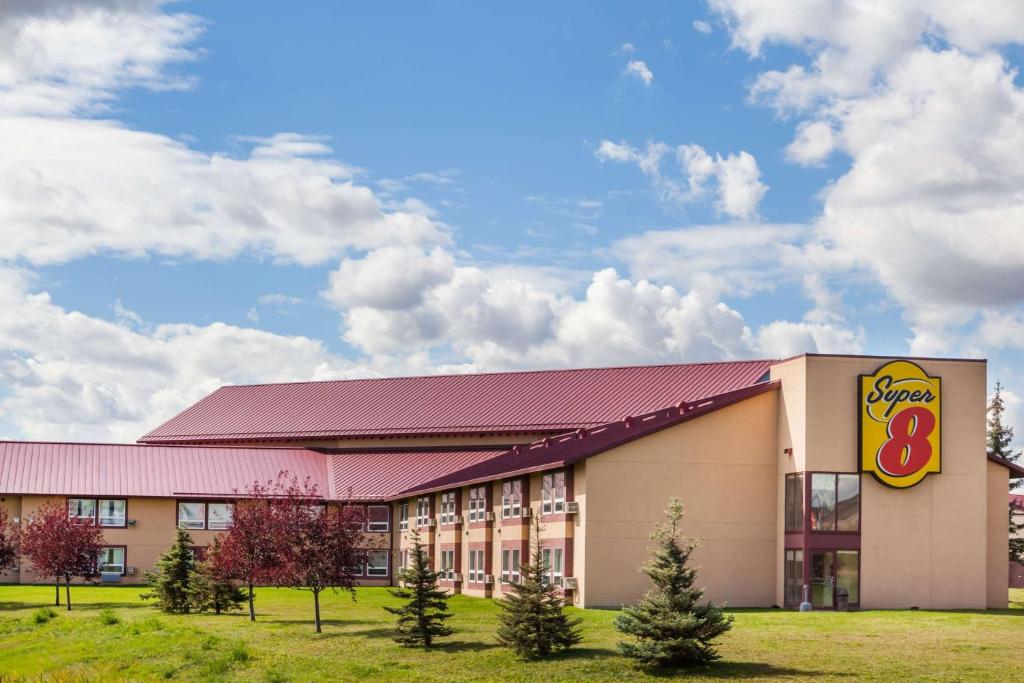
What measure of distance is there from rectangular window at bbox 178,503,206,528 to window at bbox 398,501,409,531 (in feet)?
31.2

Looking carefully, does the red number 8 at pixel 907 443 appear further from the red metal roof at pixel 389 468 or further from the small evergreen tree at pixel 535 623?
the red metal roof at pixel 389 468

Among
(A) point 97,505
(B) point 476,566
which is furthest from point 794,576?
(A) point 97,505

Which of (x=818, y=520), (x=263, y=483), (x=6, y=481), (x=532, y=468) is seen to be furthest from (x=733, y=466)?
(x=6, y=481)

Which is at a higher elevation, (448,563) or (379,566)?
(448,563)

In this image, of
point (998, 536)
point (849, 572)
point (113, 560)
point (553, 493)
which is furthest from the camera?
point (113, 560)

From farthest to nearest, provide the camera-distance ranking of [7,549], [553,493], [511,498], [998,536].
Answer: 1. [7,549]
2. [511,498]
3. [998,536]
4. [553,493]

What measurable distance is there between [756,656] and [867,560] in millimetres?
16014

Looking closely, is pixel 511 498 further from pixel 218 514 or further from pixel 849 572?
pixel 218 514

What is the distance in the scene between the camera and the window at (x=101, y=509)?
6731 cm

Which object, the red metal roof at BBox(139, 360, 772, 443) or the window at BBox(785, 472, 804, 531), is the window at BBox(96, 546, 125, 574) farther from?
the window at BBox(785, 472, 804, 531)

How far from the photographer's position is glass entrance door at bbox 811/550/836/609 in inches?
A: 1791

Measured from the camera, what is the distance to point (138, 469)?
70750 mm

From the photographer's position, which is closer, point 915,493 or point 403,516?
point 915,493

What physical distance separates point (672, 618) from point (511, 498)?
23.7 meters
